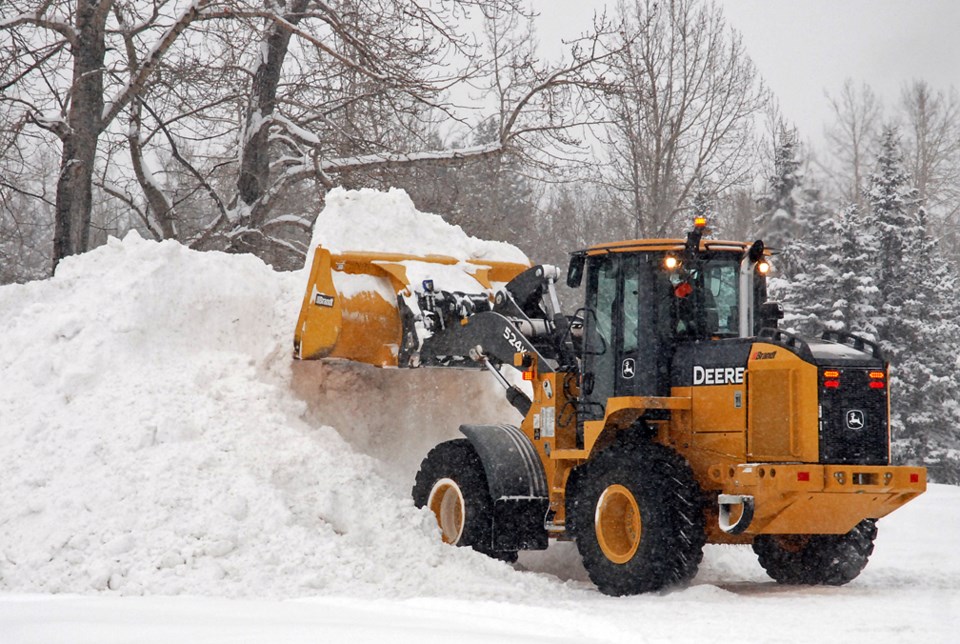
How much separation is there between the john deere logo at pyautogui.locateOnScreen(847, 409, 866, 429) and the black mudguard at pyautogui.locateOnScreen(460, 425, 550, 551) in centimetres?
261

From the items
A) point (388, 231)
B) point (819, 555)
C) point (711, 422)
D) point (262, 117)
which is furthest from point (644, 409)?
point (262, 117)

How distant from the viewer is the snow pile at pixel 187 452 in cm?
773

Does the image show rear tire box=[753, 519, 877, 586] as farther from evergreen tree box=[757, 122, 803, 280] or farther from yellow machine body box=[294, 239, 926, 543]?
evergreen tree box=[757, 122, 803, 280]

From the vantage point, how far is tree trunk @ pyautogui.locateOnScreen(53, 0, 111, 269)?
15078 mm

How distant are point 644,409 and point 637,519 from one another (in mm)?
893

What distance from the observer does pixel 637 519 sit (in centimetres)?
843

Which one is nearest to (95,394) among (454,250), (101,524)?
(101,524)

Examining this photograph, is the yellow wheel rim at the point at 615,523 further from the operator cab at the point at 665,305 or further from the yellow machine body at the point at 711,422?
the operator cab at the point at 665,305

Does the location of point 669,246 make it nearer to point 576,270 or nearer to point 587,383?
point 576,270

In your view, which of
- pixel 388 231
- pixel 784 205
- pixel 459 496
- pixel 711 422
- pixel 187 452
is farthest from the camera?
pixel 784 205

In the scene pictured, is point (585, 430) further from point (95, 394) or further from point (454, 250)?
point (95, 394)

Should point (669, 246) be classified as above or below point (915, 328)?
below

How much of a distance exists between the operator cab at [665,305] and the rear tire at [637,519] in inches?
25.0

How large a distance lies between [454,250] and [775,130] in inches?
827
